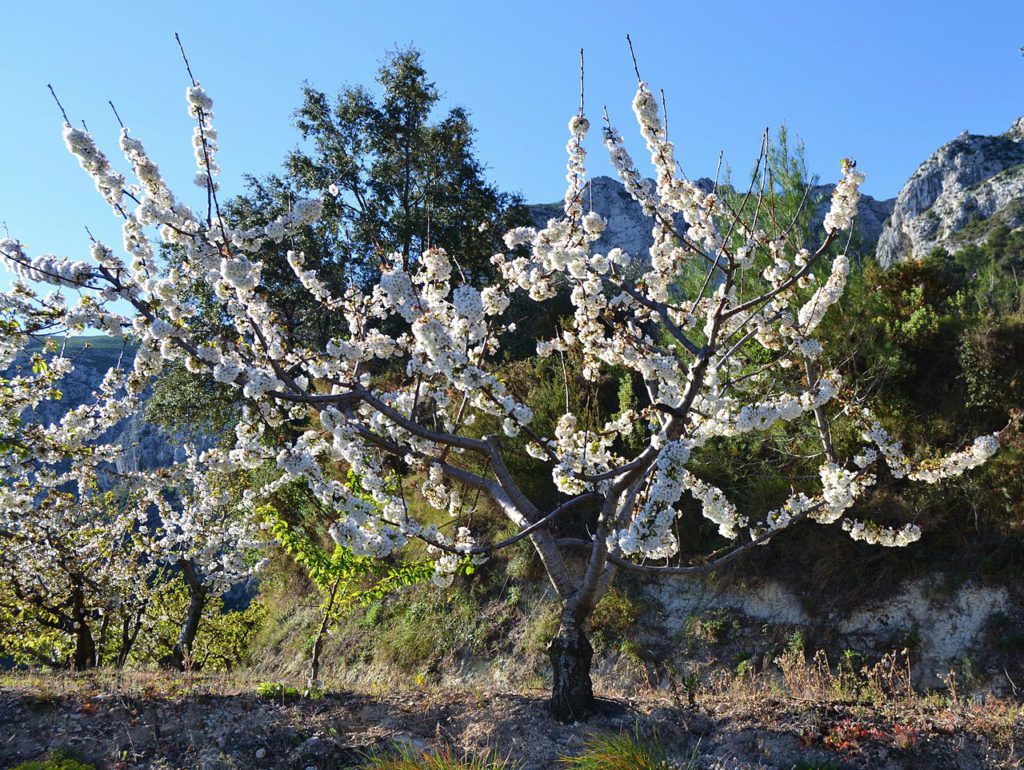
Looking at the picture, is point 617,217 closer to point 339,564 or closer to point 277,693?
point 339,564

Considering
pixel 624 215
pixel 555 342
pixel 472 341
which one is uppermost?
pixel 624 215

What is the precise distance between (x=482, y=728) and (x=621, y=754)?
3.91 feet

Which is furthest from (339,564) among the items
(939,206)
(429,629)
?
(939,206)

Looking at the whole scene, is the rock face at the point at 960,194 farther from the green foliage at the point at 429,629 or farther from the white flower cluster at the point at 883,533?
the white flower cluster at the point at 883,533

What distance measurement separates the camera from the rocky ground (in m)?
4.08

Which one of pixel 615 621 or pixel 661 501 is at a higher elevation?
pixel 661 501

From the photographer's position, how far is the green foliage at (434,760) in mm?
3842

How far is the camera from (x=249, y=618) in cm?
1390

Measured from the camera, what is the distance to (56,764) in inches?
165

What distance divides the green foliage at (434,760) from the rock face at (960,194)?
28.7 metres

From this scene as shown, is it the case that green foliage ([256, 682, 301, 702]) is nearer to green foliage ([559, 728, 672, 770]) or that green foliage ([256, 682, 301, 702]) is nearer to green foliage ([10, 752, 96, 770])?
green foliage ([10, 752, 96, 770])

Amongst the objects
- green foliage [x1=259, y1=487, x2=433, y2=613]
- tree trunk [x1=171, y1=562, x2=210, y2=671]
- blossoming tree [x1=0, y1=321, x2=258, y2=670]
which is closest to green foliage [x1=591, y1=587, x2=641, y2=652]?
green foliage [x1=259, y1=487, x2=433, y2=613]

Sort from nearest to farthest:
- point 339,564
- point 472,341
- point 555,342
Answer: point 472,341 < point 555,342 < point 339,564

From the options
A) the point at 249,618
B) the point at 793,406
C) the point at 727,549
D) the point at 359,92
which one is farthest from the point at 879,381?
the point at 359,92
